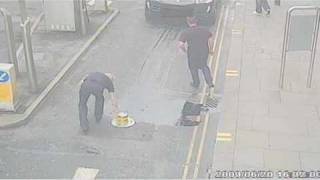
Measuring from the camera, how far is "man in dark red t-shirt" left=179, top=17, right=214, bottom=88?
1188 cm

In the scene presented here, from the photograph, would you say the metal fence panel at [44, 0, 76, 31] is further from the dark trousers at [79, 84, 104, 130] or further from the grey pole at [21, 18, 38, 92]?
the dark trousers at [79, 84, 104, 130]

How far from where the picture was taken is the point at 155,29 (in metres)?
16.9

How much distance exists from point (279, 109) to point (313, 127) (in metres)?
0.94

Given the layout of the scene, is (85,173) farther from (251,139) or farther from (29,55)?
(29,55)

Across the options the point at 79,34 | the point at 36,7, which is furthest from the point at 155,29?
the point at 36,7

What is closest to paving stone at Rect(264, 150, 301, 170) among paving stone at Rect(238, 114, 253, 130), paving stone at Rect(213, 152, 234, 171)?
paving stone at Rect(213, 152, 234, 171)

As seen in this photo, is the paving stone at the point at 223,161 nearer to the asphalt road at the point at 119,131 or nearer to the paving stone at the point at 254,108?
the asphalt road at the point at 119,131

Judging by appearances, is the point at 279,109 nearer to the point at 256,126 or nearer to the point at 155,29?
the point at 256,126

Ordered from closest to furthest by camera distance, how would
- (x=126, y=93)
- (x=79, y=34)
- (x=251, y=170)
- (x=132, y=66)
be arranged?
(x=251, y=170), (x=126, y=93), (x=132, y=66), (x=79, y=34)

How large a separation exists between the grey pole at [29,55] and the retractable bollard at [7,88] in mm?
683
